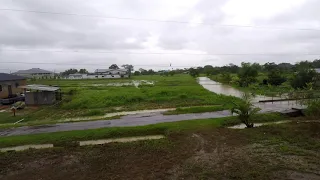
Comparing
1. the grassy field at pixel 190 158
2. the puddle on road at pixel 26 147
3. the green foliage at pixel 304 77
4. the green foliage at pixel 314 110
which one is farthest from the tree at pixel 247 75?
the puddle on road at pixel 26 147

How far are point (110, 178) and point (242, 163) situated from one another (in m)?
6.01

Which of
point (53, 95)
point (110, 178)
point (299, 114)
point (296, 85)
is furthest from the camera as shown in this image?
point (296, 85)

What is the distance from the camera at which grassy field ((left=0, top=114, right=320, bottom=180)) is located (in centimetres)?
855

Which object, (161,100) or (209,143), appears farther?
(161,100)

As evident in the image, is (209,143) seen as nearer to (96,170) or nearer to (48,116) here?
(96,170)

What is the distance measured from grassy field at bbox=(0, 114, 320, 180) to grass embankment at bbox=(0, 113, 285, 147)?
5.20 ft

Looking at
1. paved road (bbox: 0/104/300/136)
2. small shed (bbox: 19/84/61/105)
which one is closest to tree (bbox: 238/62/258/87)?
paved road (bbox: 0/104/300/136)

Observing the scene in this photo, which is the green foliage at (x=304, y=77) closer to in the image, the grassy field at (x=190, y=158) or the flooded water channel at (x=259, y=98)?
the flooded water channel at (x=259, y=98)

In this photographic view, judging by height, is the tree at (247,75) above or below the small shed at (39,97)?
above

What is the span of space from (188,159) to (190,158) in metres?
0.17

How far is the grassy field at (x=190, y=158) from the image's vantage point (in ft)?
28.0

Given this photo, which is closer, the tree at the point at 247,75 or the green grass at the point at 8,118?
the green grass at the point at 8,118

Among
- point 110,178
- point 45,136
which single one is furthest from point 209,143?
point 45,136

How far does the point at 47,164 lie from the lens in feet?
33.1
